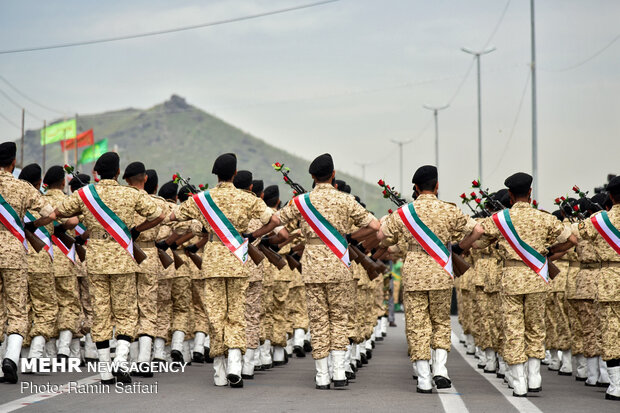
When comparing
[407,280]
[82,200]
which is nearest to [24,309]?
[82,200]

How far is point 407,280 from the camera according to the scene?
10984mm

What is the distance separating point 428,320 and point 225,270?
222 cm

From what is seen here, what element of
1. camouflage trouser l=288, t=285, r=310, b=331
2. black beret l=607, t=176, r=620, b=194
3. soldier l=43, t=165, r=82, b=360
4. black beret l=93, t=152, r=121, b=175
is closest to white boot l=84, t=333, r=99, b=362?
soldier l=43, t=165, r=82, b=360

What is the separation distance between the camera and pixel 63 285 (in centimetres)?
1342

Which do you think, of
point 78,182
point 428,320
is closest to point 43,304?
point 78,182

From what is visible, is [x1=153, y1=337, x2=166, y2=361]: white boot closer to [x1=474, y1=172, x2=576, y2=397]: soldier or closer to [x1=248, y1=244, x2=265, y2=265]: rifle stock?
[x1=248, y1=244, x2=265, y2=265]: rifle stock

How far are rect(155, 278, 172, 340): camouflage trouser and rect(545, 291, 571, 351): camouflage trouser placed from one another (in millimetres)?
5231

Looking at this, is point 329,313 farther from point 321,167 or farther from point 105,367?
point 105,367

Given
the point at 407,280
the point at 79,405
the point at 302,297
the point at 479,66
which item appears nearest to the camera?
the point at 79,405

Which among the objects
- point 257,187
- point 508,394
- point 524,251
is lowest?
point 508,394

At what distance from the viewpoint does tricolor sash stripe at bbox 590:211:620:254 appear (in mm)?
11008

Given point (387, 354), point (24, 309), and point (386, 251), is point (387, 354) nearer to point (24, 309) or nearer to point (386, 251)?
point (386, 251)

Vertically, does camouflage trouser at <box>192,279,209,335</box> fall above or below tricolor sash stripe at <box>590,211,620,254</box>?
below

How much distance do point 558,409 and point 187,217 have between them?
4402mm
